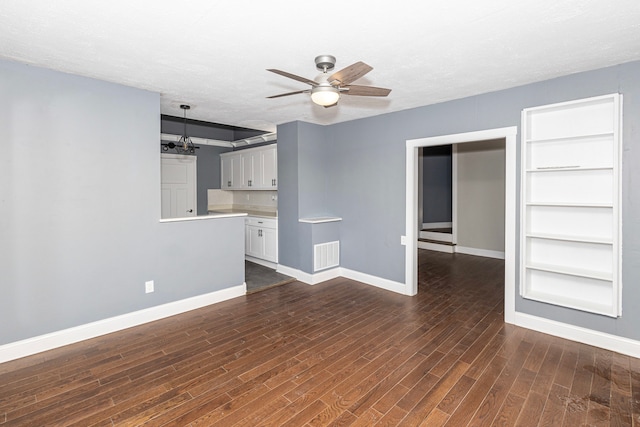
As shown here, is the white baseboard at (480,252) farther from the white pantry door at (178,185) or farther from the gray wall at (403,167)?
the white pantry door at (178,185)

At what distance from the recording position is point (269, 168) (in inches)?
235

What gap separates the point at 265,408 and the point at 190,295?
84.9 inches

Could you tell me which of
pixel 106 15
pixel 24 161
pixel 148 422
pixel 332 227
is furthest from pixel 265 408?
pixel 332 227

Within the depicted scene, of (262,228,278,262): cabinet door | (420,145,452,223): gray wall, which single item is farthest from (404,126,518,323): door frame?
(420,145,452,223): gray wall

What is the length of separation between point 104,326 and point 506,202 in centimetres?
449

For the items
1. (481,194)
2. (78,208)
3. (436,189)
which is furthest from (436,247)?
(78,208)

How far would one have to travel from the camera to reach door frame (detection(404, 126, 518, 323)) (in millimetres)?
3454

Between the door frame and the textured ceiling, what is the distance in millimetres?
532

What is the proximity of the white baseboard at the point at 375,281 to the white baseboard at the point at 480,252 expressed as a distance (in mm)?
3264

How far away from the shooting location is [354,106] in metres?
4.20

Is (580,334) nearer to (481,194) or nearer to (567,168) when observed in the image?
(567,168)

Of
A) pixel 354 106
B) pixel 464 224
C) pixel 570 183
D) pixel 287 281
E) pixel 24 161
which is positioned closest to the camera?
pixel 24 161

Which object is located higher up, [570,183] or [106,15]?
[106,15]

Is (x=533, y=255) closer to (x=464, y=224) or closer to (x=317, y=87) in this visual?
(x=317, y=87)
